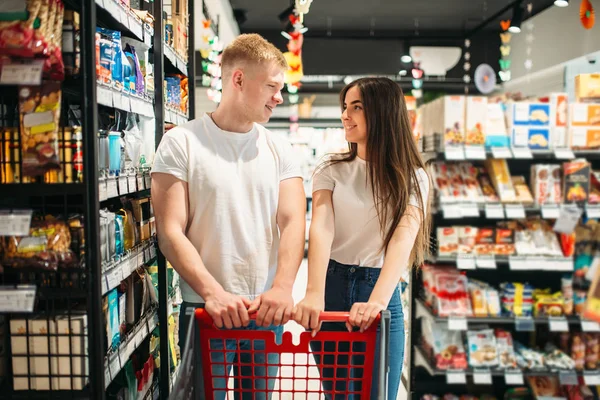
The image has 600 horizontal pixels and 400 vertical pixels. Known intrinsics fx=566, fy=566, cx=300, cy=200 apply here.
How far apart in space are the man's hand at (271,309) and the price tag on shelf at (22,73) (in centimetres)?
84

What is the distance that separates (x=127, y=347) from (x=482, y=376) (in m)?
2.12

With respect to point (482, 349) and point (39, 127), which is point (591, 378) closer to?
point (482, 349)

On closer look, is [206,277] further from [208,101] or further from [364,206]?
[208,101]

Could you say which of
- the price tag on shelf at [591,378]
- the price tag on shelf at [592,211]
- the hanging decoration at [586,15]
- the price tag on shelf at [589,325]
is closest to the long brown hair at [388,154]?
the price tag on shelf at [592,211]

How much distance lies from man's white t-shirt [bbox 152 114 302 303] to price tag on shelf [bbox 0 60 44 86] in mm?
499

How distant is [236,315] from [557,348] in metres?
2.57

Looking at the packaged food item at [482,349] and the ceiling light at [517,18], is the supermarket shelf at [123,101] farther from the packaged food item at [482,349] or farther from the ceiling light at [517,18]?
the ceiling light at [517,18]

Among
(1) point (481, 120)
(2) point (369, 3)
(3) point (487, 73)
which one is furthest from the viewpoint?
(3) point (487, 73)

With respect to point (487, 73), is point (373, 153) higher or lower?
lower

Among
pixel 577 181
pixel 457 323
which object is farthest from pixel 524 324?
pixel 577 181

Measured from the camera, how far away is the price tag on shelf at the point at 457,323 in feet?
10.6

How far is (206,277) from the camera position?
→ 1.74 m

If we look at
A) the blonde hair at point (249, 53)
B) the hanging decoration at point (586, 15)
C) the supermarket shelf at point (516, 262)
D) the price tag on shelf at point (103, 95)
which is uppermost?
the hanging decoration at point (586, 15)

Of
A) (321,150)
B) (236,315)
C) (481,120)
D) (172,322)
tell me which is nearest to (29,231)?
(236,315)
